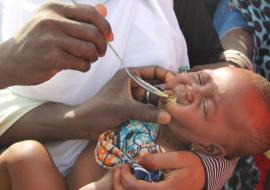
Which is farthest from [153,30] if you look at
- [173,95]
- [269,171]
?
[269,171]

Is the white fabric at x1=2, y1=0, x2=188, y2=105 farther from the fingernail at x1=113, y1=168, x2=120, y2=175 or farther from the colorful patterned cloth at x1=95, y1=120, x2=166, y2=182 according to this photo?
the fingernail at x1=113, y1=168, x2=120, y2=175

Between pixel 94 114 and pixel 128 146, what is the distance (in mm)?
138

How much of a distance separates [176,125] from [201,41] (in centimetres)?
52

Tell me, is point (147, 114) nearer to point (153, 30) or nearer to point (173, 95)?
point (173, 95)

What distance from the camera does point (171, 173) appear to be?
4.51ft

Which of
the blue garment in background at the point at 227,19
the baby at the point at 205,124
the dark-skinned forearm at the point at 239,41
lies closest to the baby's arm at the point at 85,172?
the baby at the point at 205,124

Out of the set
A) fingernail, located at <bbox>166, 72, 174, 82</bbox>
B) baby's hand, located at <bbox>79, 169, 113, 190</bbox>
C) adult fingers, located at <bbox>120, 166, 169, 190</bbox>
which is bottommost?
baby's hand, located at <bbox>79, 169, 113, 190</bbox>

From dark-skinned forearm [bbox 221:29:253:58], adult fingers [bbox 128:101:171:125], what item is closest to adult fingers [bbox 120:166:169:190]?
adult fingers [bbox 128:101:171:125]

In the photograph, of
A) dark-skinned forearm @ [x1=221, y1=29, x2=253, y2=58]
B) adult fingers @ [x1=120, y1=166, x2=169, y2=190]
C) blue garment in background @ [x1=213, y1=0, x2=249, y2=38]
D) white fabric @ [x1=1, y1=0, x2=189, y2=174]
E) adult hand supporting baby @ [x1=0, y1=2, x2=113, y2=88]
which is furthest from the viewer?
blue garment in background @ [x1=213, y1=0, x2=249, y2=38]

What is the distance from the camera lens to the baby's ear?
1.45 metres

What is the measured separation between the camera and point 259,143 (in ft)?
4.65

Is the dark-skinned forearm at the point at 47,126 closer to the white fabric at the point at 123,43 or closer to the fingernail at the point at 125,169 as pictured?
the white fabric at the point at 123,43

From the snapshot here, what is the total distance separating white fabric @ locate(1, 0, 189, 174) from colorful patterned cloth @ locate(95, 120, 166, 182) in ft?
0.45

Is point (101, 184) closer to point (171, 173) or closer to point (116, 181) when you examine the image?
point (116, 181)
